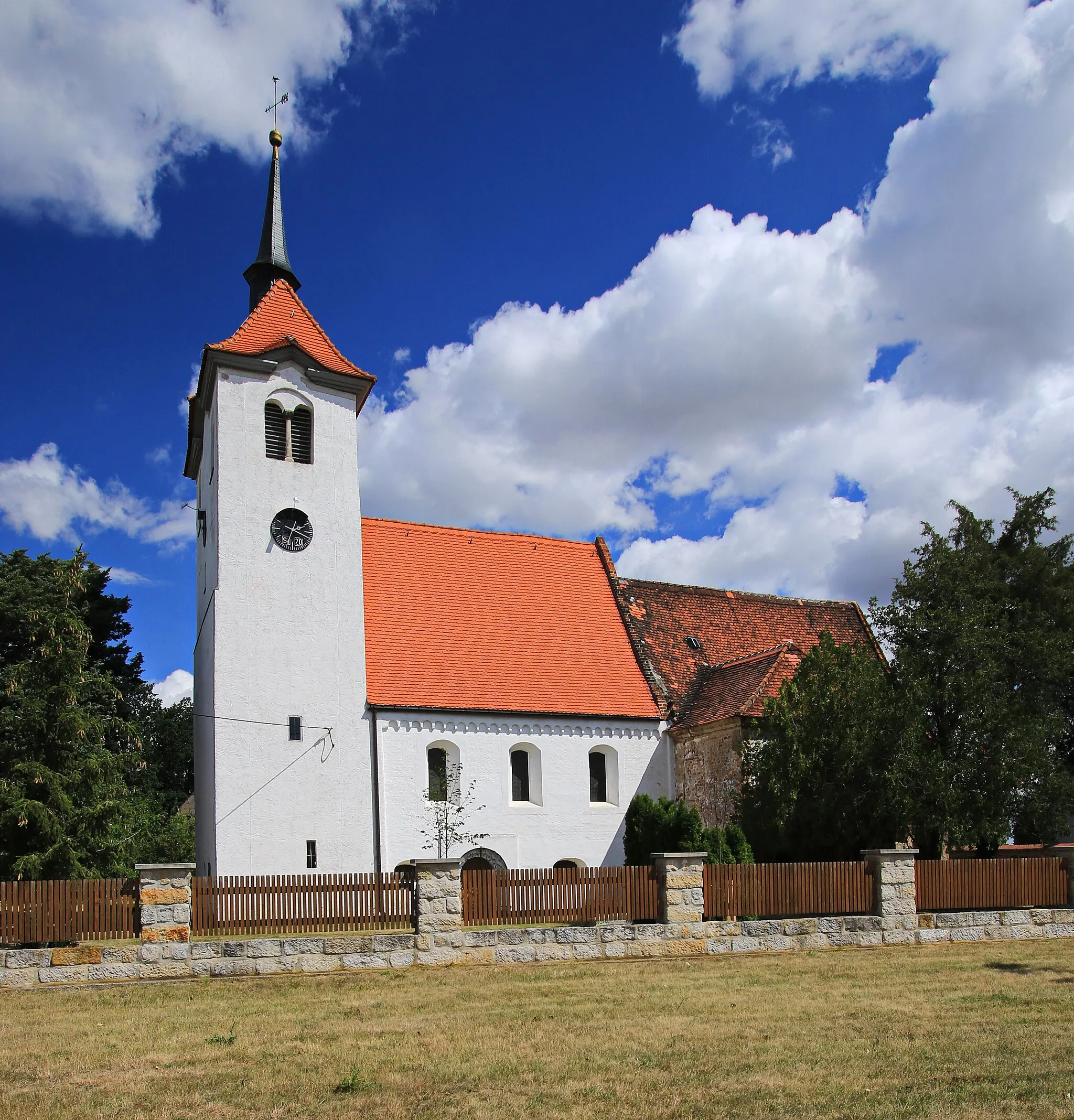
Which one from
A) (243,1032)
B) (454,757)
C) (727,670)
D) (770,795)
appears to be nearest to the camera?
(243,1032)

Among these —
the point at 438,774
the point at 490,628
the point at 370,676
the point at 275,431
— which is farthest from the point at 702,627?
the point at 275,431

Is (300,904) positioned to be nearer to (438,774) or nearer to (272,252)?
(438,774)

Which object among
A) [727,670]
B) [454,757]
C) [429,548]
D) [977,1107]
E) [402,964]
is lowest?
[402,964]

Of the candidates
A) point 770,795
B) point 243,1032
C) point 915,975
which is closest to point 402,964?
point 243,1032

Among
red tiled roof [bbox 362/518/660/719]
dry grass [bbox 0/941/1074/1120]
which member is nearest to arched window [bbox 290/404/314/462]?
red tiled roof [bbox 362/518/660/719]

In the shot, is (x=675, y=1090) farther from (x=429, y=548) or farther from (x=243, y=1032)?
(x=429, y=548)

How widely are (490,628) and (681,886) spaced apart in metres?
11.6

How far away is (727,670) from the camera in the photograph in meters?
26.7

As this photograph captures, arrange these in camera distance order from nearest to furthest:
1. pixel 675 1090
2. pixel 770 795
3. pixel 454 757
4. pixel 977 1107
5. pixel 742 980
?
pixel 977 1107 < pixel 675 1090 < pixel 742 980 < pixel 770 795 < pixel 454 757

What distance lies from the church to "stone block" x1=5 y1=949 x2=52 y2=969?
7248 mm

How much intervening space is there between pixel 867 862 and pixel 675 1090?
10.2 metres

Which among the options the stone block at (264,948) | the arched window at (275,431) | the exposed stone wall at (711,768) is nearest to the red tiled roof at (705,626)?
the exposed stone wall at (711,768)

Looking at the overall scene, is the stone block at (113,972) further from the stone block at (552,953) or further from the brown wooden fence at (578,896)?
the stone block at (552,953)

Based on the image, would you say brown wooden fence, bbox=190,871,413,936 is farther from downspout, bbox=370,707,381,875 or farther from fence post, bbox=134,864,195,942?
downspout, bbox=370,707,381,875
